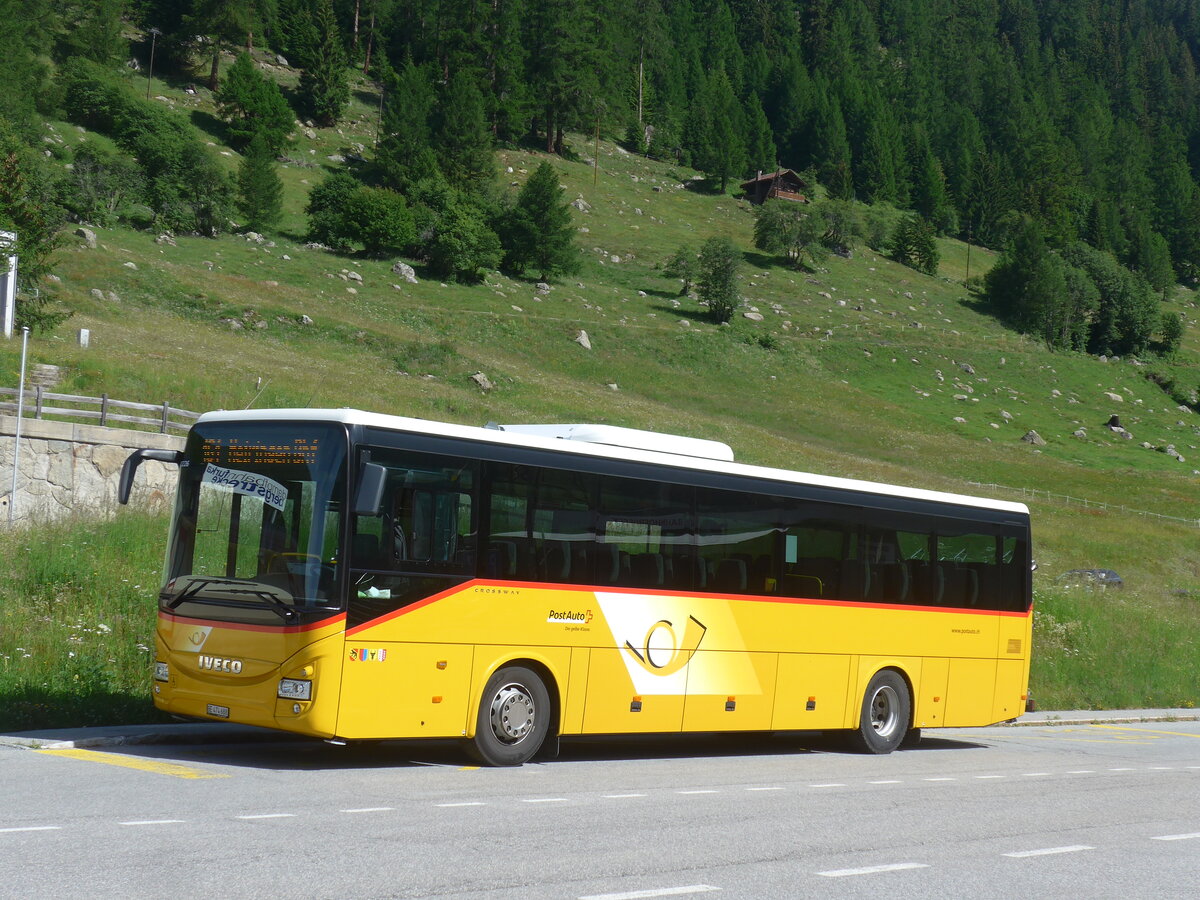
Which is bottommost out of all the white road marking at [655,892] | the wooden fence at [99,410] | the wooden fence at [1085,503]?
the white road marking at [655,892]

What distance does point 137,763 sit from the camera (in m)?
10.9

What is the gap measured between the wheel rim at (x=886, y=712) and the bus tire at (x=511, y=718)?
544 centimetres

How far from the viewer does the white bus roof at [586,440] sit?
11266mm

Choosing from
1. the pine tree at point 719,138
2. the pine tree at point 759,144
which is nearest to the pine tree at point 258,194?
the pine tree at point 719,138

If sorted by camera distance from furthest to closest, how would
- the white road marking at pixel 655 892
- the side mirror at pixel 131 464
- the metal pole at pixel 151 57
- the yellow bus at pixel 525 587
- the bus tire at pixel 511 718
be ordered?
the metal pole at pixel 151 57, the bus tire at pixel 511 718, the side mirror at pixel 131 464, the yellow bus at pixel 525 587, the white road marking at pixel 655 892

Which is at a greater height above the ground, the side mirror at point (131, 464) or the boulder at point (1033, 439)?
the boulder at point (1033, 439)

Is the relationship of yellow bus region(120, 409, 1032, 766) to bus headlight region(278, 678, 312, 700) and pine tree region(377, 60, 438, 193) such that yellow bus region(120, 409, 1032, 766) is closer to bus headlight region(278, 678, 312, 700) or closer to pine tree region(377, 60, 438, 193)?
bus headlight region(278, 678, 312, 700)

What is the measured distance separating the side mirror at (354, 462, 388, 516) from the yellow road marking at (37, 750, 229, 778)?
2542 mm

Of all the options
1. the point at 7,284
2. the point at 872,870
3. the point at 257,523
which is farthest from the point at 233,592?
the point at 7,284

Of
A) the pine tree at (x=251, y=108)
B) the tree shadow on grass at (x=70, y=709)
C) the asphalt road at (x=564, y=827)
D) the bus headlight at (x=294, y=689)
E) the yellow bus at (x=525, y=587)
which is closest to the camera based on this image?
the asphalt road at (x=564, y=827)

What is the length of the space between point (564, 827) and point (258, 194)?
8125 cm

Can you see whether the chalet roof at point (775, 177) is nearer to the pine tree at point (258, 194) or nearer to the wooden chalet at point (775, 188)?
the wooden chalet at point (775, 188)

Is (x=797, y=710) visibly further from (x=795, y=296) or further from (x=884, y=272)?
(x=884, y=272)

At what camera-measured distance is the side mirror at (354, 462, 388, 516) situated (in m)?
10.3
